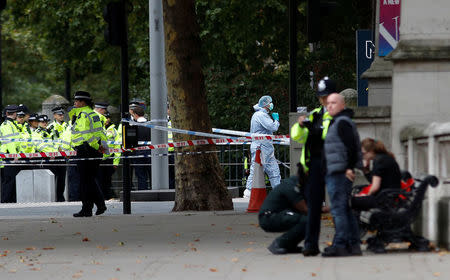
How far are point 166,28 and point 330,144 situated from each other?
26.6ft

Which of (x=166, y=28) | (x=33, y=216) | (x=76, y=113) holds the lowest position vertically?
(x=33, y=216)

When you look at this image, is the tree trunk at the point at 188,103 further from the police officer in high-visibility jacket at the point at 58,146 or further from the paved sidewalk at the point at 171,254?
the police officer in high-visibility jacket at the point at 58,146

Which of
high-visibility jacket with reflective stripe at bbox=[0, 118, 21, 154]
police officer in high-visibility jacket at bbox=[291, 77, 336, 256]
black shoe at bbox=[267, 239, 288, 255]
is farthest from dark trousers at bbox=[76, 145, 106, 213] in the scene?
high-visibility jacket with reflective stripe at bbox=[0, 118, 21, 154]

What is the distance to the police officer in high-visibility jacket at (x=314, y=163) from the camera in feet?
38.7

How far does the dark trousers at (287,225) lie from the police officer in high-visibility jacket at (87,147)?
656 cm

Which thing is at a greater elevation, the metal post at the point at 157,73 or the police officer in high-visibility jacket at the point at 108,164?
the metal post at the point at 157,73

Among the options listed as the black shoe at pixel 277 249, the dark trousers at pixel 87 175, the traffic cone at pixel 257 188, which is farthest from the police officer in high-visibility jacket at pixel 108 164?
the black shoe at pixel 277 249

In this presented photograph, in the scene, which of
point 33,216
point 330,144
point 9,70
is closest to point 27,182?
point 33,216

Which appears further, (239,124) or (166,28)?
(239,124)

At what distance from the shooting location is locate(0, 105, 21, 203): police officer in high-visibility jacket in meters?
25.3

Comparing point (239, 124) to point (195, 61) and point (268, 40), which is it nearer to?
point (268, 40)

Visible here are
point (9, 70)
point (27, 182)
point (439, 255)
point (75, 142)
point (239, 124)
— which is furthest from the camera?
point (9, 70)

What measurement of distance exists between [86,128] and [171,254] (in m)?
6.45

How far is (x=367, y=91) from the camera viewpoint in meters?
19.4
